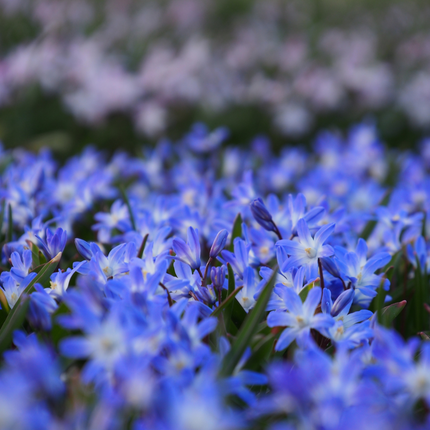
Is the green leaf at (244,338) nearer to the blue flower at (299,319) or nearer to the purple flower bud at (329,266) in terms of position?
the blue flower at (299,319)

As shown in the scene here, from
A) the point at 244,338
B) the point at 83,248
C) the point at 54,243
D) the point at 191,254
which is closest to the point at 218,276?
the point at 191,254

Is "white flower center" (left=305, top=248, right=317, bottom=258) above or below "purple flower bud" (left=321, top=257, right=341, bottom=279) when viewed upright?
above

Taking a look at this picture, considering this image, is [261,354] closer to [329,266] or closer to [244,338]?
[244,338]

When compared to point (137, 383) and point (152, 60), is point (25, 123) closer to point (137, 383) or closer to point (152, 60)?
point (152, 60)

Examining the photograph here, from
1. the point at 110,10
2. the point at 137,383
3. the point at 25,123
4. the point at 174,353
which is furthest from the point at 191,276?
the point at 110,10

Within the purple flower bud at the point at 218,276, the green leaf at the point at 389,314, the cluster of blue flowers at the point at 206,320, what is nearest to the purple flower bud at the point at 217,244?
the cluster of blue flowers at the point at 206,320

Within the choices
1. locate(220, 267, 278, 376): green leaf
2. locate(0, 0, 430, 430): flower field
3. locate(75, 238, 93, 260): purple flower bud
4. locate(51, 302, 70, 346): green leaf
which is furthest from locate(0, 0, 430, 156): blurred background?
locate(220, 267, 278, 376): green leaf

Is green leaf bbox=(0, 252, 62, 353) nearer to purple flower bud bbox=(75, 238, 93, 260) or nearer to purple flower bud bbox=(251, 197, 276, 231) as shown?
purple flower bud bbox=(75, 238, 93, 260)
